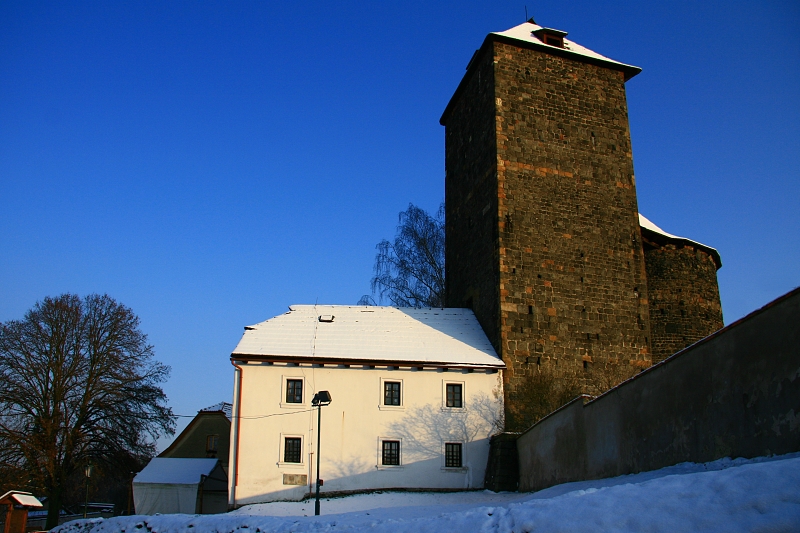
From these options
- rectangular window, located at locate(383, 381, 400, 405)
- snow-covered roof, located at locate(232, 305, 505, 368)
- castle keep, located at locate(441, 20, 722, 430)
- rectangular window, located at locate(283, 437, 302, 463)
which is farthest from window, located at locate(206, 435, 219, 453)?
rectangular window, located at locate(383, 381, 400, 405)

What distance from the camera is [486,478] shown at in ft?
66.5

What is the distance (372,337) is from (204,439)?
41.6 ft

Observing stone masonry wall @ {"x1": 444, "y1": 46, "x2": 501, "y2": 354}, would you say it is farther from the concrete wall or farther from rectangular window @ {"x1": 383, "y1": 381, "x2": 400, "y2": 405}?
the concrete wall

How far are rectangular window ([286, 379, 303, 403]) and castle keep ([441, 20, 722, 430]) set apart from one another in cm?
617

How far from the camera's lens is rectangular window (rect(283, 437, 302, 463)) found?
1995 centimetres

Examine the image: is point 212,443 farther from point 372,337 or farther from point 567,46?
point 567,46

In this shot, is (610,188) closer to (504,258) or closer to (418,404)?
(504,258)

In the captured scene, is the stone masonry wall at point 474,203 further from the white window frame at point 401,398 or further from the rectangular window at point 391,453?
the rectangular window at point 391,453

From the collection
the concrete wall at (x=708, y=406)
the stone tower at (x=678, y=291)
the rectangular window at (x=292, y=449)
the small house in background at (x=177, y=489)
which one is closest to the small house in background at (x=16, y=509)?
the rectangular window at (x=292, y=449)

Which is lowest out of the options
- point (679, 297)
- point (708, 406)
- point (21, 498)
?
point (21, 498)

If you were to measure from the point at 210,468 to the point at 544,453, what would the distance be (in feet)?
50.4

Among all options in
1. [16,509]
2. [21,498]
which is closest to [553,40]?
[21,498]

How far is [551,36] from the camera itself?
26109mm

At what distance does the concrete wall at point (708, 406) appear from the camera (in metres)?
8.27
